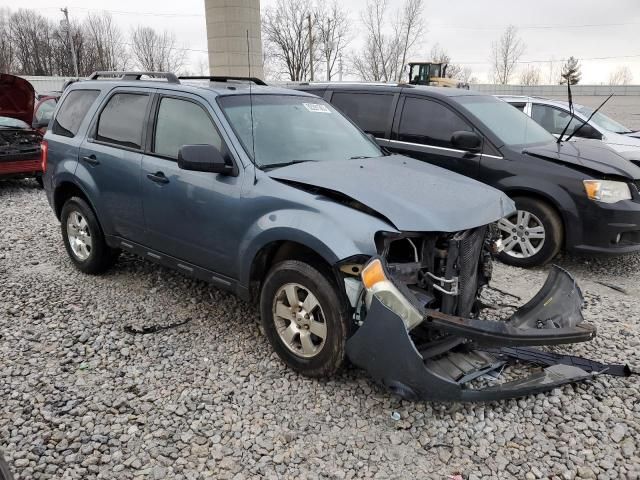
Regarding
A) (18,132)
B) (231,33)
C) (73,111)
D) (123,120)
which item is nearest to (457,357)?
(123,120)

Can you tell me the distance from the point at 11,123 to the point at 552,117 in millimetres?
9957

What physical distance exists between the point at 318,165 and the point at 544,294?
1.92 metres

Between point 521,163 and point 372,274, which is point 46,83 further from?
point 372,274

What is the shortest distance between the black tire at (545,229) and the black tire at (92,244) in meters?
4.33

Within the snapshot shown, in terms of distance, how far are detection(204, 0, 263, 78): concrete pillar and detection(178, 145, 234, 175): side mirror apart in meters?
24.0

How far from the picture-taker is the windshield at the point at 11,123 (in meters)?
9.94

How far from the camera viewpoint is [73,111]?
17.2 ft

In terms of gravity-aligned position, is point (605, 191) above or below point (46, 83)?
below

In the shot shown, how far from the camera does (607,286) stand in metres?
5.32

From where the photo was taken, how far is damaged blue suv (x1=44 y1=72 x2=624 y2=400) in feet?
9.67

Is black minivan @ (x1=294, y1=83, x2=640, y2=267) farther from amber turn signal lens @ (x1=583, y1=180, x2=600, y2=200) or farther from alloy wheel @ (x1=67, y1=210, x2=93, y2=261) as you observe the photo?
alloy wheel @ (x1=67, y1=210, x2=93, y2=261)

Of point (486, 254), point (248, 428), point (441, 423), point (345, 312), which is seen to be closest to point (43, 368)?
point (248, 428)

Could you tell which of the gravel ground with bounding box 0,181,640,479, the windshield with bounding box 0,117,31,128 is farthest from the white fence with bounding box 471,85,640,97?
the gravel ground with bounding box 0,181,640,479

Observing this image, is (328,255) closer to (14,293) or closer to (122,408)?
(122,408)
